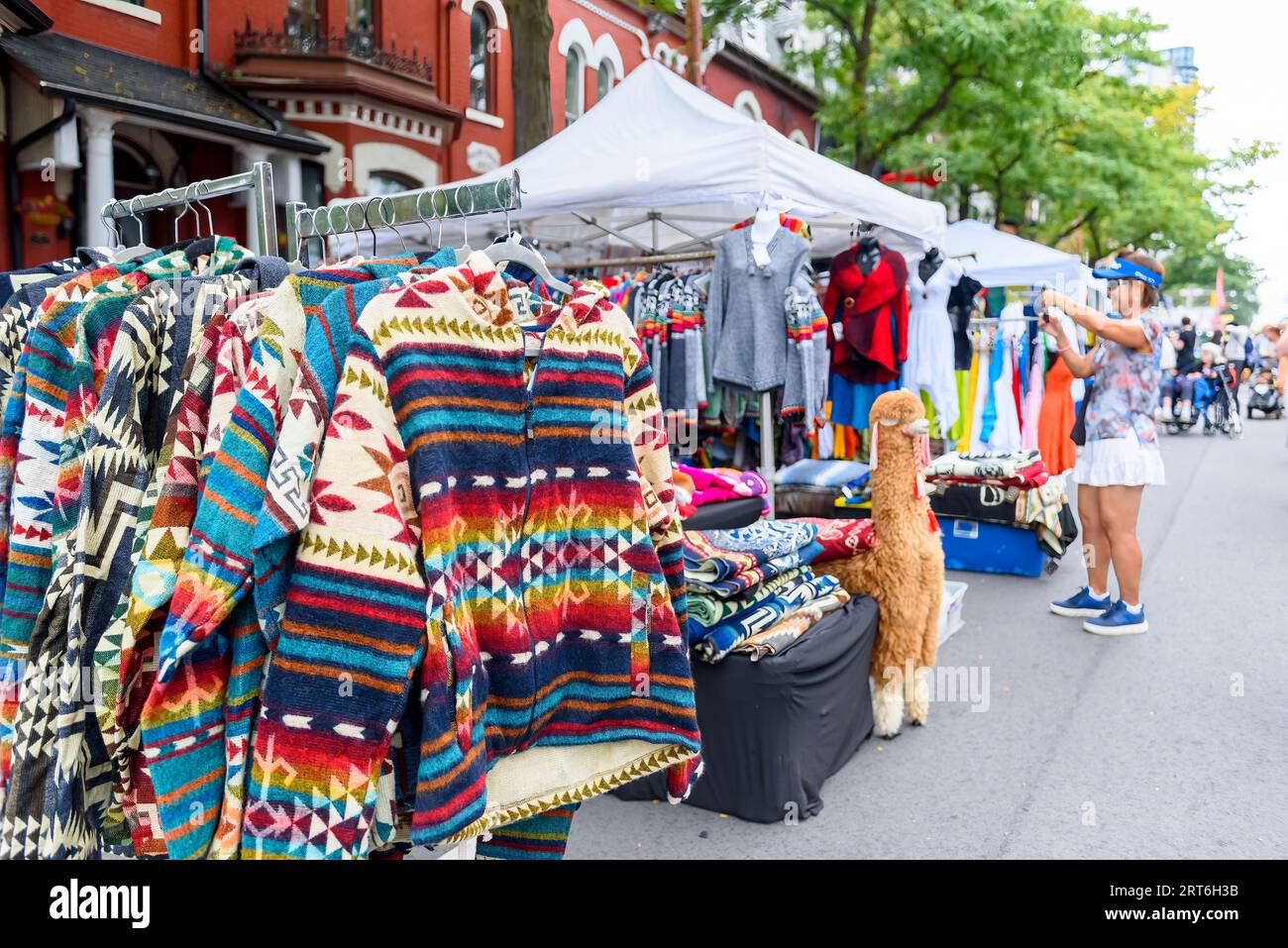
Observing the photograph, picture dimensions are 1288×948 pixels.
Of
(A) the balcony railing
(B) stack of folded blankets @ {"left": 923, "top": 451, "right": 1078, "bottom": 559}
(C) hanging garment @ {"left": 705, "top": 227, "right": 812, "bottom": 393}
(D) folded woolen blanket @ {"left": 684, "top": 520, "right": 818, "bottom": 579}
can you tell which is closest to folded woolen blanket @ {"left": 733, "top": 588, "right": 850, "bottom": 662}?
(D) folded woolen blanket @ {"left": 684, "top": 520, "right": 818, "bottom": 579}

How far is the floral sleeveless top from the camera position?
5219 mm

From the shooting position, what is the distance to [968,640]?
218 inches

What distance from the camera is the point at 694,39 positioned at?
988 centimetres

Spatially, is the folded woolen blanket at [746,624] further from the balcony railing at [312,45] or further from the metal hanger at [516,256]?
the balcony railing at [312,45]

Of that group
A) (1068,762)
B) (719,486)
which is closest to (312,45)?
(719,486)

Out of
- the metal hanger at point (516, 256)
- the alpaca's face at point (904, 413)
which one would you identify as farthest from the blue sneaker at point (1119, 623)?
the metal hanger at point (516, 256)

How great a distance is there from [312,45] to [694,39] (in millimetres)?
4300

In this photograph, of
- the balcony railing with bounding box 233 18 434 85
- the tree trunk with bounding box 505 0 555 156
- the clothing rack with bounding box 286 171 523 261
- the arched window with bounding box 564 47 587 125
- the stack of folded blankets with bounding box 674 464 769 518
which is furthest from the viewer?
the arched window with bounding box 564 47 587 125

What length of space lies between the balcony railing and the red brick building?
21mm

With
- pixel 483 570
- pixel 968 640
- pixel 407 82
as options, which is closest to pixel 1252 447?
pixel 968 640

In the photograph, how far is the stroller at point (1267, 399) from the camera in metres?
20.7

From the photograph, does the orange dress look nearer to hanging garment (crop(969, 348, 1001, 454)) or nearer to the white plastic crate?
hanging garment (crop(969, 348, 1001, 454))

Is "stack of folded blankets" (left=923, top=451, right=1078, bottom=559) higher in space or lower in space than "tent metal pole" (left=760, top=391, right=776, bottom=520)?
lower
